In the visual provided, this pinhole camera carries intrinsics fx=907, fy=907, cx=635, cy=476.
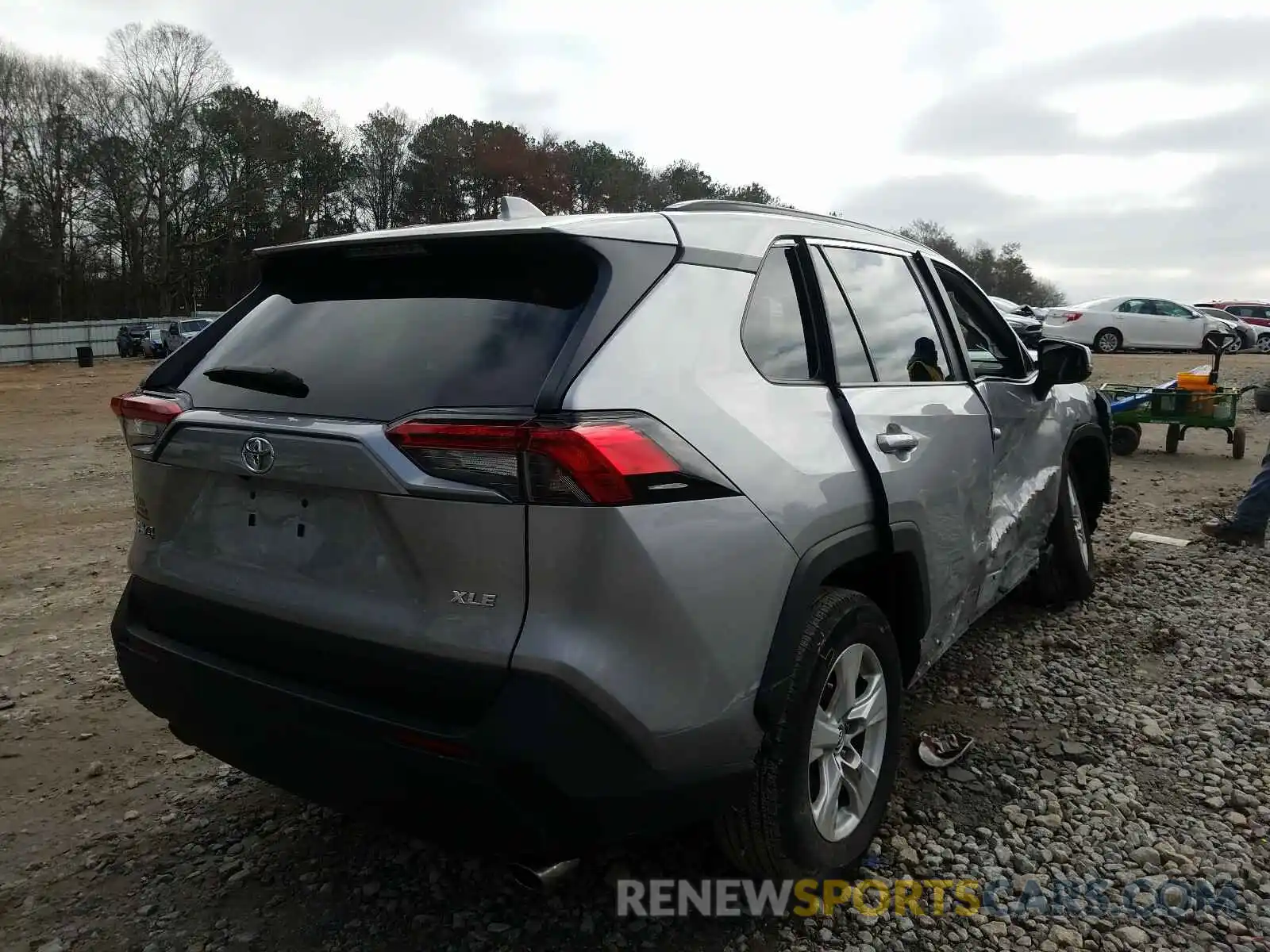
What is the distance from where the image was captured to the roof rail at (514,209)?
2473 millimetres

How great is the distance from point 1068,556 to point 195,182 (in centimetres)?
5536

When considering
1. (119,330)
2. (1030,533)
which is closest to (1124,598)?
(1030,533)

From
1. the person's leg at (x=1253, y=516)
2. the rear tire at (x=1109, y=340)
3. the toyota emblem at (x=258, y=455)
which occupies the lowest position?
A: the person's leg at (x=1253, y=516)

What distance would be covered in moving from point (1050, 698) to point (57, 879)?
357 centimetres

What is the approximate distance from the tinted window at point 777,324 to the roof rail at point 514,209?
63 centimetres

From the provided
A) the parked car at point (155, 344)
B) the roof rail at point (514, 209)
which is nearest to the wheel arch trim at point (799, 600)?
the roof rail at point (514, 209)

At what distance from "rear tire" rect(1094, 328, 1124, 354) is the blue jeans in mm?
20857

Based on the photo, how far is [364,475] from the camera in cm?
185

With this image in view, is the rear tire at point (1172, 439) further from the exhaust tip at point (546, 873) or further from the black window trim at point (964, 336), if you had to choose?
the exhaust tip at point (546, 873)

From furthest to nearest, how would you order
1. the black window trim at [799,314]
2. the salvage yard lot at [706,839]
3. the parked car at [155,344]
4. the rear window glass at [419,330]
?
the parked car at [155,344] → the salvage yard lot at [706,839] → the black window trim at [799,314] → the rear window glass at [419,330]

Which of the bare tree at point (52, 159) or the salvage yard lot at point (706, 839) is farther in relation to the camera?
the bare tree at point (52, 159)

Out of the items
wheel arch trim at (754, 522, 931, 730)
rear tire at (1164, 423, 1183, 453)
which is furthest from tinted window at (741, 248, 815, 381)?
rear tire at (1164, 423, 1183, 453)

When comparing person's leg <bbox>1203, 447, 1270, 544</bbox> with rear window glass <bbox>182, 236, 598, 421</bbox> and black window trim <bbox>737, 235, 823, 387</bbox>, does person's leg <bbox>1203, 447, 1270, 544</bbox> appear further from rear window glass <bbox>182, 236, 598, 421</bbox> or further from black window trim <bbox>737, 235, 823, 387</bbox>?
rear window glass <bbox>182, 236, 598, 421</bbox>

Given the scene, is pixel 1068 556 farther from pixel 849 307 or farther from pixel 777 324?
pixel 777 324
